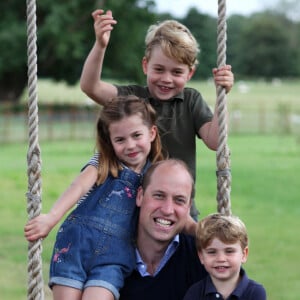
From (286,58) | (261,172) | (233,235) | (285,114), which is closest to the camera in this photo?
(233,235)

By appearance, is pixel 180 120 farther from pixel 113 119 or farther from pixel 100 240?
pixel 100 240

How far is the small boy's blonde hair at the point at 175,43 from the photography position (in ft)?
11.4

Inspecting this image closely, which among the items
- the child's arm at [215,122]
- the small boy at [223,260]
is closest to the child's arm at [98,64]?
the child's arm at [215,122]

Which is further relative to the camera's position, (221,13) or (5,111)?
(5,111)

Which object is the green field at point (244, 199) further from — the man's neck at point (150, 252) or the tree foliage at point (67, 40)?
the tree foliage at point (67, 40)

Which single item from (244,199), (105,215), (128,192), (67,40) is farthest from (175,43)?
(67,40)

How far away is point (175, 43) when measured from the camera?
11.4 feet

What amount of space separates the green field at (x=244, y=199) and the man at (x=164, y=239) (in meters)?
4.98

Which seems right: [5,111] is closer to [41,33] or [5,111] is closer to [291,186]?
[41,33]

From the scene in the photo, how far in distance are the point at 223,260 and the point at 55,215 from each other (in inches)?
24.4

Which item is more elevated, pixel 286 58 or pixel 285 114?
pixel 286 58

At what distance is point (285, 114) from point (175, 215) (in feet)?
113

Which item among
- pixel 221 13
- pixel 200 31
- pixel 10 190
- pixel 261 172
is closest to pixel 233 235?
pixel 221 13

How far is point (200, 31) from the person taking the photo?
231 feet
